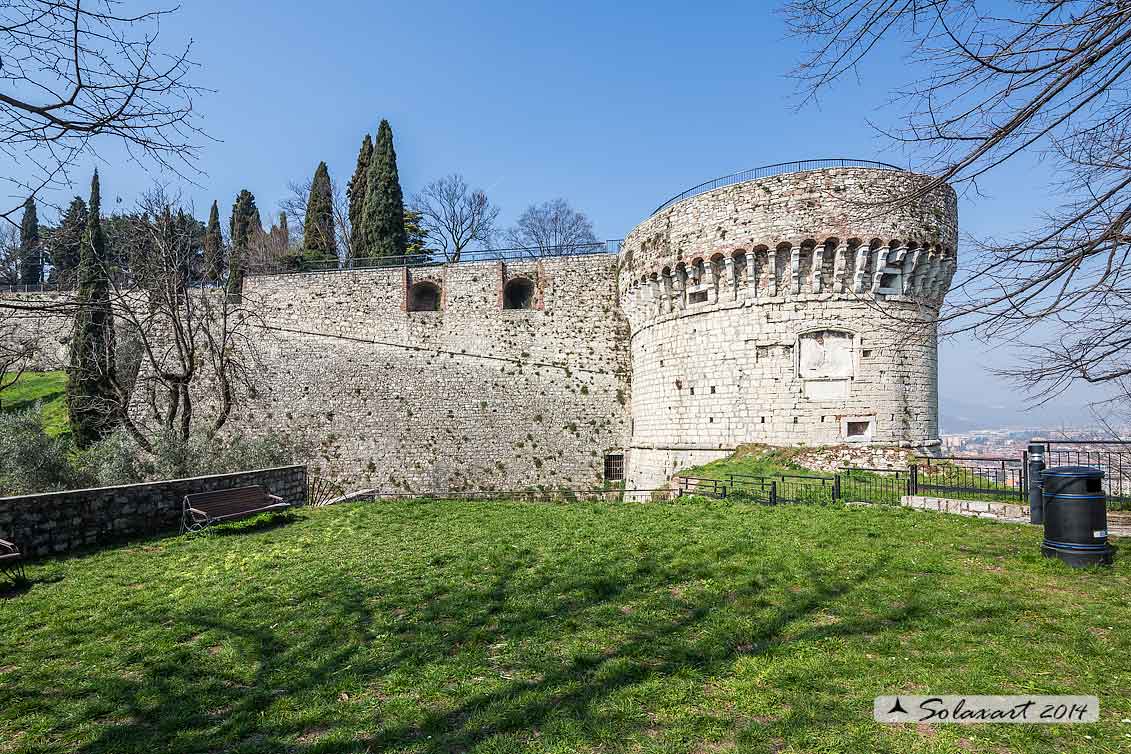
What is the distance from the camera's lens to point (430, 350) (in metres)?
24.1

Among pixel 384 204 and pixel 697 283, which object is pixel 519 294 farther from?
pixel 697 283

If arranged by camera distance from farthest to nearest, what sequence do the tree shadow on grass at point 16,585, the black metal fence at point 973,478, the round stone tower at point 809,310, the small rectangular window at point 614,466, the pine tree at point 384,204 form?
1. the pine tree at point 384,204
2. the small rectangular window at point 614,466
3. the round stone tower at point 809,310
4. the black metal fence at point 973,478
5. the tree shadow on grass at point 16,585

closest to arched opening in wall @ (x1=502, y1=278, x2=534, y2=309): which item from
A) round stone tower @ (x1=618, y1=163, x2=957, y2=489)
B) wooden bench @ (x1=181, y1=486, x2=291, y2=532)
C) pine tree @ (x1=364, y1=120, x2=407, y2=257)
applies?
pine tree @ (x1=364, y1=120, x2=407, y2=257)

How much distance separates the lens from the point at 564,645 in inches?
183

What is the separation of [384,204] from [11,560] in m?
25.5

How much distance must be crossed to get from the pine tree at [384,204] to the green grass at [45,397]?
18061 millimetres

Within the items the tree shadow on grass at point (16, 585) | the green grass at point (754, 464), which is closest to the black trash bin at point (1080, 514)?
the green grass at point (754, 464)

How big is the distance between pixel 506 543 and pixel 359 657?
3.74m

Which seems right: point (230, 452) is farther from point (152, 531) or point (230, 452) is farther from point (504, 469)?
point (504, 469)

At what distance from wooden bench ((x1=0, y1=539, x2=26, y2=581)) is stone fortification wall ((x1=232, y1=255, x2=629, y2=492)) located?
15678 mm

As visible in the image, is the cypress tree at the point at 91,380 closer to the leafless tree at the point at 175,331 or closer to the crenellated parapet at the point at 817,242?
the leafless tree at the point at 175,331

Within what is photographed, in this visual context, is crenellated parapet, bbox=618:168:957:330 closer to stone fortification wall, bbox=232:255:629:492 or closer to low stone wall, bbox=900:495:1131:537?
low stone wall, bbox=900:495:1131:537

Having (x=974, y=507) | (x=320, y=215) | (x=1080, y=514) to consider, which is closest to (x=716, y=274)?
(x=974, y=507)

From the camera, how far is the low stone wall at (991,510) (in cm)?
817
